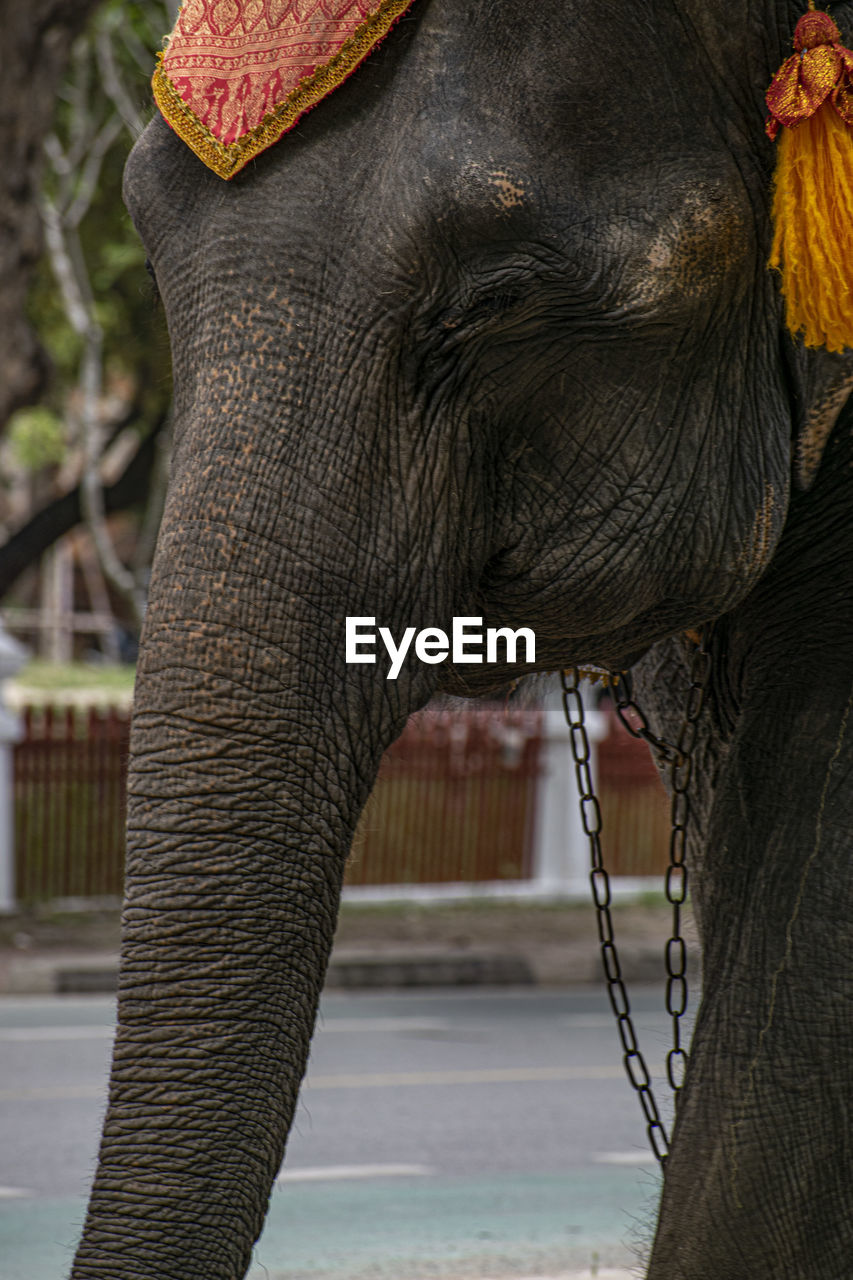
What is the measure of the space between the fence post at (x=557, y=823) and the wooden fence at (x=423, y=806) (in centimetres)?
6

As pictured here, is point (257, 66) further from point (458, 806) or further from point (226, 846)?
point (458, 806)

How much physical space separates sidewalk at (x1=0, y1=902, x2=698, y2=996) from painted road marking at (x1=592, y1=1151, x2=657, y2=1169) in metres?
3.80

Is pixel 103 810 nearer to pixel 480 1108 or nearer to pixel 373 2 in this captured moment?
pixel 480 1108

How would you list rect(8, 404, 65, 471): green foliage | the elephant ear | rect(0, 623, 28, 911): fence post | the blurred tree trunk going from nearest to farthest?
the elephant ear < the blurred tree trunk < rect(0, 623, 28, 911): fence post < rect(8, 404, 65, 471): green foliage

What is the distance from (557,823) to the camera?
44.0 ft

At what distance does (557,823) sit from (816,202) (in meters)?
11.5

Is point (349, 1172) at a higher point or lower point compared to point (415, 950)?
lower

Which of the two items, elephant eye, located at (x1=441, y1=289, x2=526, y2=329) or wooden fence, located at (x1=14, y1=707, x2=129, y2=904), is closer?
elephant eye, located at (x1=441, y1=289, x2=526, y2=329)

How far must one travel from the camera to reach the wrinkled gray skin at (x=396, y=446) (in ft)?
5.82

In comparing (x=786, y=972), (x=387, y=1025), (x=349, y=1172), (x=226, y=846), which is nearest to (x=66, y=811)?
(x=387, y=1025)

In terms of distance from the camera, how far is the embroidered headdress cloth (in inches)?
77.9

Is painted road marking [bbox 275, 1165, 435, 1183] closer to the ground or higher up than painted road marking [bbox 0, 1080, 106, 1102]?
closer to the ground

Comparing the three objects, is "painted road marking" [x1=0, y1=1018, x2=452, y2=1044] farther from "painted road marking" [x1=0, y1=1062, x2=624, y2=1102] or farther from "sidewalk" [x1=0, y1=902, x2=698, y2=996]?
"sidewalk" [x1=0, y1=902, x2=698, y2=996]

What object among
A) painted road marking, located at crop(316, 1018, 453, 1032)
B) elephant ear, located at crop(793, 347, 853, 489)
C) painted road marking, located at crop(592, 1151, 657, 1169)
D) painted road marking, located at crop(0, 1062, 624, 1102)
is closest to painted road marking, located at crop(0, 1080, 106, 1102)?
painted road marking, located at crop(0, 1062, 624, 1102)
